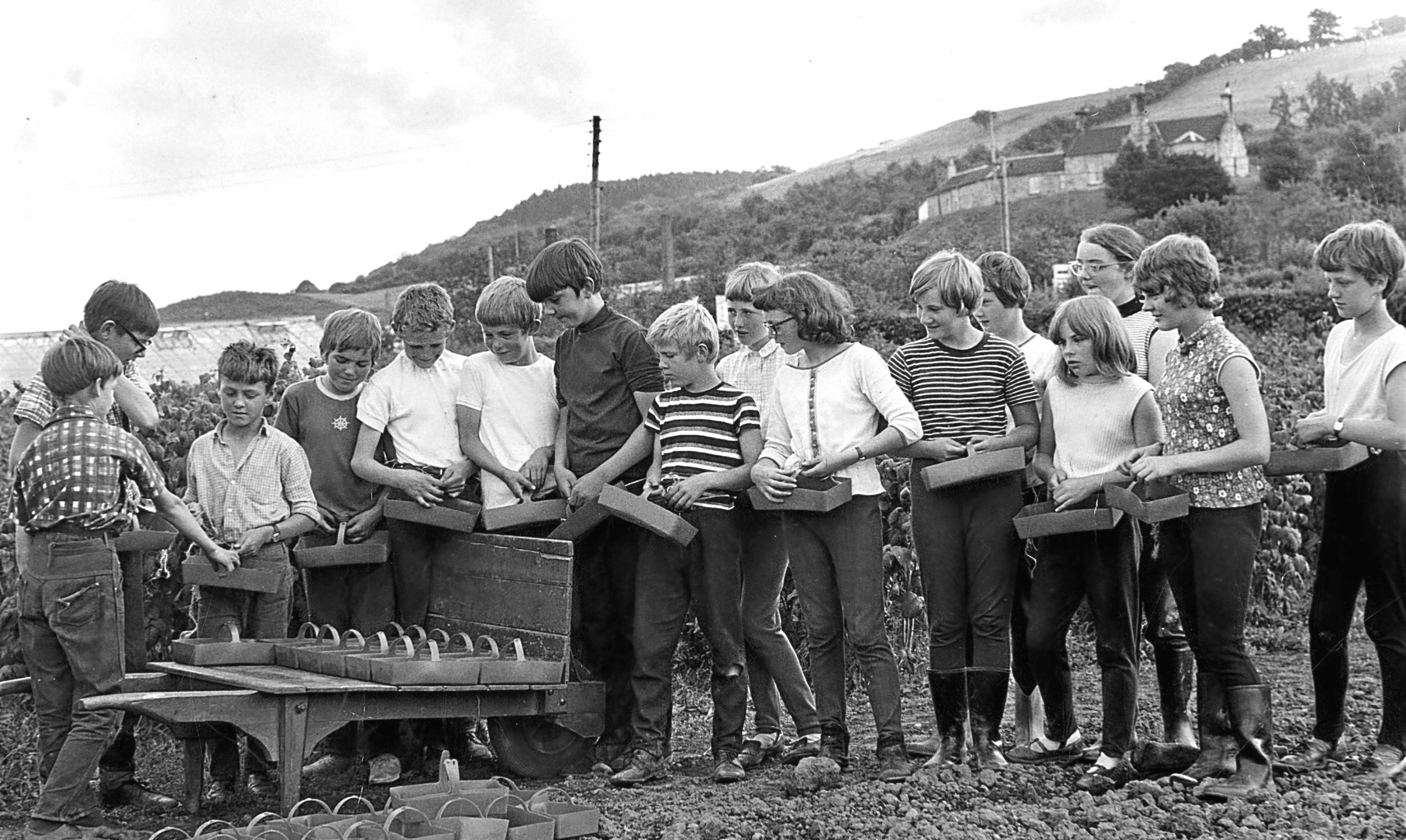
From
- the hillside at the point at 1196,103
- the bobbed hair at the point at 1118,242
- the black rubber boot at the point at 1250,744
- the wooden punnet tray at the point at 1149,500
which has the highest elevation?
the hillside at the point at 1196,103

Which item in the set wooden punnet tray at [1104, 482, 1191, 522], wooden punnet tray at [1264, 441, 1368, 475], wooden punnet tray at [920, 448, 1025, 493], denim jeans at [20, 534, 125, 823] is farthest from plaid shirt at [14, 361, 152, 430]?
wooden punnet tray at [1264, 441, 1368, 475]

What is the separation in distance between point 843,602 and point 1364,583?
1870mm

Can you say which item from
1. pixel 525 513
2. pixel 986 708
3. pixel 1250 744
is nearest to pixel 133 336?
pixel 525 513

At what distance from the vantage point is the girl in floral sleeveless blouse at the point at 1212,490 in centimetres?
474

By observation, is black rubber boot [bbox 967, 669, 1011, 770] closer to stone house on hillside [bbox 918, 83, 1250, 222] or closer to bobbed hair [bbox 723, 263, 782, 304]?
bobbed hair [bbox 723, 263, 782, 304]

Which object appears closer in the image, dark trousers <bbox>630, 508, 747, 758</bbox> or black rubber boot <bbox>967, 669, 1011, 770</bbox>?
black rubber boot <bbox>967, 669, 1011, 770</bbox>

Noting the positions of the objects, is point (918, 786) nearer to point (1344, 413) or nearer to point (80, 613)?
point (1344, 413)

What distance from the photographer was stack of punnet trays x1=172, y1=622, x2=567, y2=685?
4941 millimetres

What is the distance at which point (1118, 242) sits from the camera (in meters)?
5.67

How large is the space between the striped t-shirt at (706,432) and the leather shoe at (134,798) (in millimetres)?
2308

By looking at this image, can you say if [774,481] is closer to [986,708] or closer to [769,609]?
[769,609]

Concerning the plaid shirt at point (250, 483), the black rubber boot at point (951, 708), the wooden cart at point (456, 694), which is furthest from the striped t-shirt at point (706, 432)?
the plaid shirt at point (250, 483)

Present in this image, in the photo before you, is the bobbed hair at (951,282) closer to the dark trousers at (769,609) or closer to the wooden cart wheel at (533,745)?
the dark trousers at (769,609)

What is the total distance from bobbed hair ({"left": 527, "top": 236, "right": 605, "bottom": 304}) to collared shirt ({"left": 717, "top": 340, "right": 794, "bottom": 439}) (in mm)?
697
